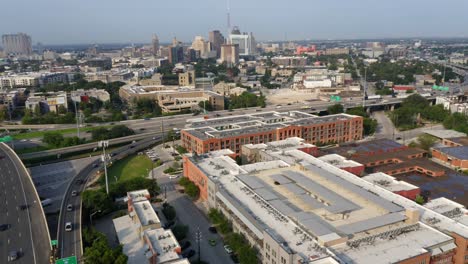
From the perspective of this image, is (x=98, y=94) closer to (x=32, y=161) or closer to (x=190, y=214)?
(x=32, y=161)

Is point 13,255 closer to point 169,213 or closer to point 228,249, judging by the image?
point 169,213

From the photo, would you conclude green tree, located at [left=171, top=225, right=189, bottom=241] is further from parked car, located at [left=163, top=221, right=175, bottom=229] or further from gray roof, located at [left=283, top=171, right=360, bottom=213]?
gray roof, located at [left=283, top=171, right=360, bottom=213]

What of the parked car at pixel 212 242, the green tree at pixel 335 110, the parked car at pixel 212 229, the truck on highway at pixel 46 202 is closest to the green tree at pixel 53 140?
the truck on highway at pixel 46 202

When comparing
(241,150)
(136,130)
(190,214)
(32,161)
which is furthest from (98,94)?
(190,214)

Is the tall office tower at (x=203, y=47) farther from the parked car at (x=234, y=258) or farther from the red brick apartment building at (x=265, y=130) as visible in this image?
the parked car at (x=234, y=258)

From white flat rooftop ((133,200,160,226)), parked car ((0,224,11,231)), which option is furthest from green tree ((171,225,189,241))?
parked car ((0,224,11,231))
